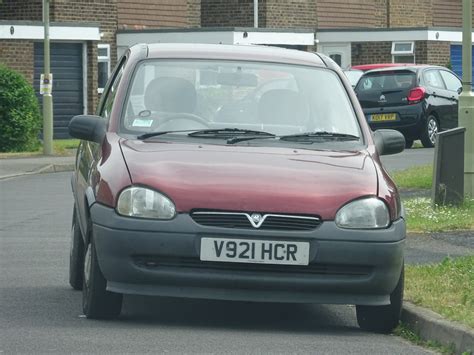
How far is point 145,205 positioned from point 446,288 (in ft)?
7.87

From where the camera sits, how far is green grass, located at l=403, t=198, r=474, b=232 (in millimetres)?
14305

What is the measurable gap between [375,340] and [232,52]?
2.44 meters

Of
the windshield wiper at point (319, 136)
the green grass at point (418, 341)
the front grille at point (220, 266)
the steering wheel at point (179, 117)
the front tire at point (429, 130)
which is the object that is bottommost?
the front tire at point (429, 130)

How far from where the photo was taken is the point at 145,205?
8234mm

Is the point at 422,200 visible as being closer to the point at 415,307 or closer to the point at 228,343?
the point at 415,307

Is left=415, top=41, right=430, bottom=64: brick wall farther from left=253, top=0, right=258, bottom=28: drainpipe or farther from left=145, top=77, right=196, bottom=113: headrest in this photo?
left=145, top=77, right=196, bottom=113: headrest

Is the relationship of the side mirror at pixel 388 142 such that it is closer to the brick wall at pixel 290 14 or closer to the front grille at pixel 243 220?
the front grille at pixel 243 220

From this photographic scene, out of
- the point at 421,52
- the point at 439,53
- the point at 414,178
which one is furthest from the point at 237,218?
the point at 439,53

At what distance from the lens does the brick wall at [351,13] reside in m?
47.2

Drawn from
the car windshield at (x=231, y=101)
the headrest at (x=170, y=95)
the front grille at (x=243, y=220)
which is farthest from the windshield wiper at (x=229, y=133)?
the front grille at (x=243, y=220)

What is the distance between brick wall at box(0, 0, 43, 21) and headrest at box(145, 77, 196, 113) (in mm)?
27145

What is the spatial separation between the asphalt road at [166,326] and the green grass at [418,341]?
92 mm

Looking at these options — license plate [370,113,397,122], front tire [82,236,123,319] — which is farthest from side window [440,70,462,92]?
front tire [82,236,123,319]

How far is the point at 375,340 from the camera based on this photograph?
8500 mm
